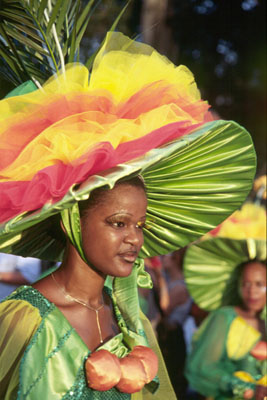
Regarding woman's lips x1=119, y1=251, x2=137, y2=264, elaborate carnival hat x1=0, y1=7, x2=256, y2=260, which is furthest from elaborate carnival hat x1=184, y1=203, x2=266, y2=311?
Result: woman's lips x1=119, y1=251, x2=137, y2=264

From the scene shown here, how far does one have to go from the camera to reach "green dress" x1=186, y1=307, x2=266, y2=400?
4570mm

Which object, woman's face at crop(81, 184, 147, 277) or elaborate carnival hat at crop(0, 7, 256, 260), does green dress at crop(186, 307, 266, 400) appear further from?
woman's face at crop(81, 184, 147, 277)

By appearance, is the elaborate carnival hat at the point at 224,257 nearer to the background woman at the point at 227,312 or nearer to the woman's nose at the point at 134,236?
the background woman at the point at 227,312

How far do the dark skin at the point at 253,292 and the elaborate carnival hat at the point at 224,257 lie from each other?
8cm

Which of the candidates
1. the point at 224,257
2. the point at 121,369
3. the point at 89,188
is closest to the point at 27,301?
the point at 121,369

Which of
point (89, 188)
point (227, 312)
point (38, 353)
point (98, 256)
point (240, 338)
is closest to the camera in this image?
point (89, 188)

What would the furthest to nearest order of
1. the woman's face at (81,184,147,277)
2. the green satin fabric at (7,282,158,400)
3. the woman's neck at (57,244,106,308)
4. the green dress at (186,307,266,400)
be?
the green dress at (186,307,266,400), the woman's neck at (57,244,106,308), the woman's face at (81,184,147,277), the green satin fabric at (7,282,158,400)

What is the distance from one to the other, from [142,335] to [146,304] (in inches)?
123

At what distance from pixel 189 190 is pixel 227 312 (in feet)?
8.65

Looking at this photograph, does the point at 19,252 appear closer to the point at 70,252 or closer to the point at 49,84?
the point at 70,252

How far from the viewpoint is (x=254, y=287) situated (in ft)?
16.0

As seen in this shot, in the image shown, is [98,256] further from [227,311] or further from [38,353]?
[227,311]

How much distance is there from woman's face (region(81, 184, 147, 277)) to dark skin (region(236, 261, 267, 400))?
2.83 metres

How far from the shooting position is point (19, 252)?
2434 mm
